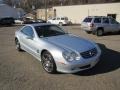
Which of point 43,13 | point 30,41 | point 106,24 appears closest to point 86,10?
point 43,13

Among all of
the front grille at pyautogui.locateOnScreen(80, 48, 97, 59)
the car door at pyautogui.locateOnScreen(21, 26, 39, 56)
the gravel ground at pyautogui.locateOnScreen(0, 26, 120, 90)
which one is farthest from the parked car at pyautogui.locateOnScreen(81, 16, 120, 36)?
the front grille at pyautogui.locateOnScreen(80, 48, 97, 59)

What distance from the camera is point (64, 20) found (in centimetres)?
3738

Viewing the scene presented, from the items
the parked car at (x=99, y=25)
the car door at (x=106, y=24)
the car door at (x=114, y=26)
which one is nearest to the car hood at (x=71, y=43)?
the parked car at (x=99, y=25)

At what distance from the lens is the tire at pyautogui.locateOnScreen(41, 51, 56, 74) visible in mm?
6668

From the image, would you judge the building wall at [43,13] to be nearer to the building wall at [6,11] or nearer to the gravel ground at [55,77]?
the building wall at [6,11]

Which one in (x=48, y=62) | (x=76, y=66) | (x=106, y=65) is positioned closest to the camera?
(x=76, y=66)

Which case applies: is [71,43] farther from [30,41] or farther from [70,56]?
[30,41]

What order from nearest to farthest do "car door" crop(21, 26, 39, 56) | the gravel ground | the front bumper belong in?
1. the gravel ground
2. the front bumper
3. "car door" crop(21, 26, 39, 56)

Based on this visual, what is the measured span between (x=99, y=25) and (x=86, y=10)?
2264 cm

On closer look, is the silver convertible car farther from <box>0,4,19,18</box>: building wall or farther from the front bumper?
<box>0,4,19,18</box>: building wall

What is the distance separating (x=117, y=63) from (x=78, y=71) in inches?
77.2

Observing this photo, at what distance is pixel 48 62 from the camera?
22.7 feet

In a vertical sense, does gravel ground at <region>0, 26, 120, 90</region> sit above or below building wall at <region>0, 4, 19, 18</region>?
below

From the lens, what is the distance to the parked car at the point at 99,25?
18.3 metres
